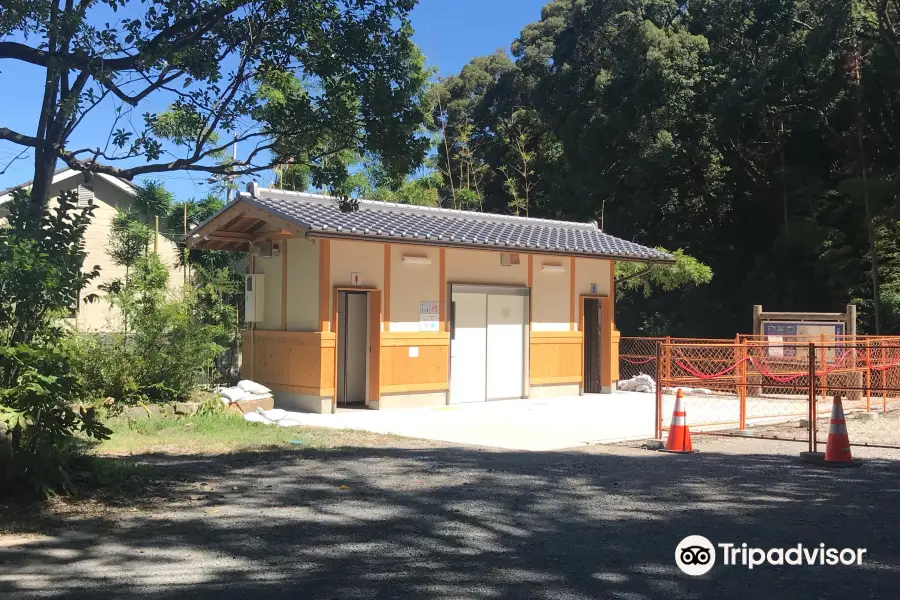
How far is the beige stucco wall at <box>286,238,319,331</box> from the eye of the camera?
15641 mm

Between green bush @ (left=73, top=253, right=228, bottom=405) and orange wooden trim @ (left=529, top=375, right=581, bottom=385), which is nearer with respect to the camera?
green bush @ (left=73, top=253, right=228, bottom=405)

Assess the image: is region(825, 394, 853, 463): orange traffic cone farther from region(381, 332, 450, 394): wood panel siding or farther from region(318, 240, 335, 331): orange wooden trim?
region(318, 240, 335, 331): orange wooden trim

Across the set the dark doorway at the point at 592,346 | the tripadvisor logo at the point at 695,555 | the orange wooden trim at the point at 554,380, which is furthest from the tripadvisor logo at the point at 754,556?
the dark doorway at the point at 592,346

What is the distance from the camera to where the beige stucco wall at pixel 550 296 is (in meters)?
18.9

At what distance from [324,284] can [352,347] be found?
195 centimetres

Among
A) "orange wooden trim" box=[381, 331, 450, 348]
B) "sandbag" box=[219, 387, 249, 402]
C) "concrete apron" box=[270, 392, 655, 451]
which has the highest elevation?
"orange wooden trim" box=[381, 331, 450, 348]

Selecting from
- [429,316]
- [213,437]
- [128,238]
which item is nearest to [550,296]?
[429,316]

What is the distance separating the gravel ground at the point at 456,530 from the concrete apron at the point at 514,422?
2.44 m

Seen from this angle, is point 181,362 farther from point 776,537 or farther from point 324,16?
point 776,537

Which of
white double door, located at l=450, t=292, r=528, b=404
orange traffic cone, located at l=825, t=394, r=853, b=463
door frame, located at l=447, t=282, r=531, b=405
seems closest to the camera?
orange traffic cone, located at l=825, t=394, r=853, b=463

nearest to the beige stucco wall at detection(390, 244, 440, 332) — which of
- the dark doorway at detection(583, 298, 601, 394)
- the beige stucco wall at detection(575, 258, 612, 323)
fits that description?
the beige stucco wall at detection(575, 258, 612, 323)

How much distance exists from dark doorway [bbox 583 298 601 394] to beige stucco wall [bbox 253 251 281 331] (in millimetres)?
7660

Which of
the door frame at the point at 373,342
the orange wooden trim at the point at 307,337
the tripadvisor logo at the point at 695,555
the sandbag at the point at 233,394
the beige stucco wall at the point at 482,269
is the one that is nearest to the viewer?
A: the tripadvisor logo at the point at 695,555

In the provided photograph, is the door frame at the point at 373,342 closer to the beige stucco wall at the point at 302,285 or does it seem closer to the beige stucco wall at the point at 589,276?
the beige stucco wall at the point at 302,285
